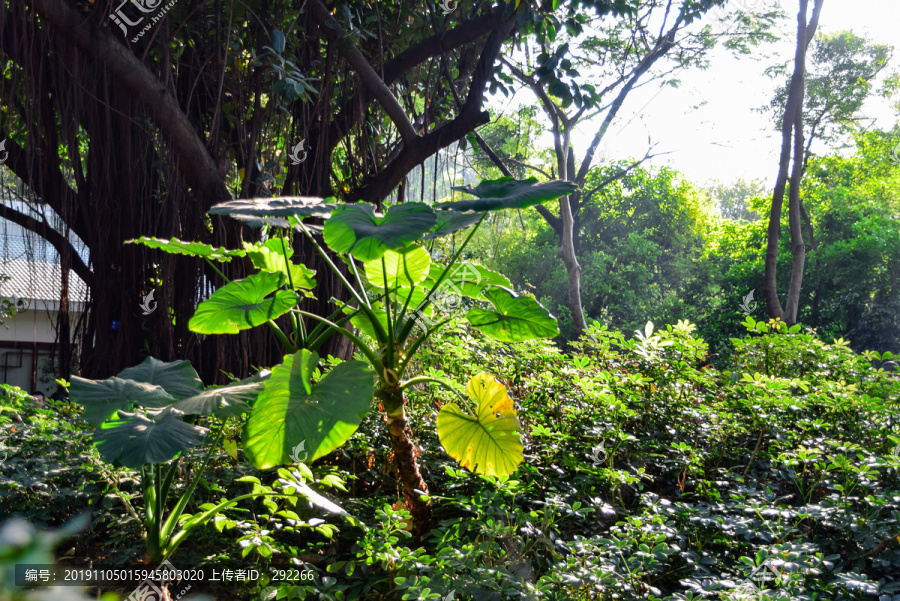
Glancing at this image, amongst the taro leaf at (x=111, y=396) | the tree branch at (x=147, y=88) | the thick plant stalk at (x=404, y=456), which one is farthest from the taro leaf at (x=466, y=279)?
the tree branch at (x=147, y=88)

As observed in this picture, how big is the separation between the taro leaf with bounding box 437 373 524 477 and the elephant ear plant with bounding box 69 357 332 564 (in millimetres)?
397

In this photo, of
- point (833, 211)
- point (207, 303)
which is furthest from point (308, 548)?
point (833, 211)

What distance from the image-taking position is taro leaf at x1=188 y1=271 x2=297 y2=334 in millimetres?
1432

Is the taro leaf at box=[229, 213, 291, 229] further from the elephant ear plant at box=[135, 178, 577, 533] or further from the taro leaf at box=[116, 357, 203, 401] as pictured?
the taro leaf at box=[116, 357, 203, 401]

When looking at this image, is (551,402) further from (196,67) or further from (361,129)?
(196,67)

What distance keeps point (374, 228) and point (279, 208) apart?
0.76 feet

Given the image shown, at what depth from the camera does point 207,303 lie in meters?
1.52

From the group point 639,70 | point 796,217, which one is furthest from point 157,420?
point 639,70

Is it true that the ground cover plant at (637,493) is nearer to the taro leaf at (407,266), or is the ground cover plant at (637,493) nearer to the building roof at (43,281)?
the taro leaf at (407,266)

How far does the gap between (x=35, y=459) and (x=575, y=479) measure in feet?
4.76

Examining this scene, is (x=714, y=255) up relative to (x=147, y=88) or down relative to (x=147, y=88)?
down

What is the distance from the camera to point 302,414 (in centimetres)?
119

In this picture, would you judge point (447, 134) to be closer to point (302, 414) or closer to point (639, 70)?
point (302, 414)

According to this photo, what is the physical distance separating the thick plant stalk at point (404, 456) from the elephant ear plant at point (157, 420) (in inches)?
10.6
